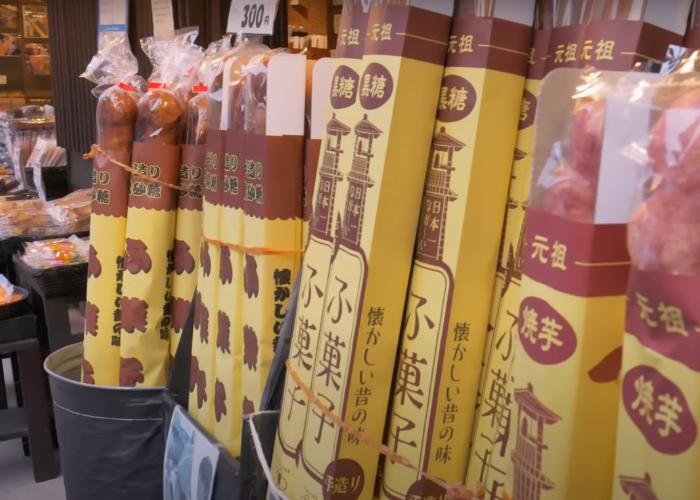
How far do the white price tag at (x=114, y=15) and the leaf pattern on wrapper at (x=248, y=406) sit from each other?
153 centimetres

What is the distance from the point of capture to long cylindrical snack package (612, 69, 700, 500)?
420 millimetres

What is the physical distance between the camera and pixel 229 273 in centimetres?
115

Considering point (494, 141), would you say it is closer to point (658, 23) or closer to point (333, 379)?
point (658, 23)

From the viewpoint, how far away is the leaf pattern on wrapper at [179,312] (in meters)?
1.38

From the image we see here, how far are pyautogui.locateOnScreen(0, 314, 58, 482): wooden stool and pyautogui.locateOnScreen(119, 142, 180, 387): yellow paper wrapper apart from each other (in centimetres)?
87

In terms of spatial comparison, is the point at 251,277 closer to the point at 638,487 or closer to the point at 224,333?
the point at 224,333

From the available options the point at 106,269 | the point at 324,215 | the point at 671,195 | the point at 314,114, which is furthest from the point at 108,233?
the point at 671,195

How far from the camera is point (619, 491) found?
18.5 inches

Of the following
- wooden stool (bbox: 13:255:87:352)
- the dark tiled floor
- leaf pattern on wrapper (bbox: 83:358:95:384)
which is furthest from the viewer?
the dark tiled floor

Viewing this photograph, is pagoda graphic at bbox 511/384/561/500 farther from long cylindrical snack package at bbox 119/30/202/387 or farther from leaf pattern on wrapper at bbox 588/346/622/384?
long cylindrical snack package at bbox 119/30/202/387

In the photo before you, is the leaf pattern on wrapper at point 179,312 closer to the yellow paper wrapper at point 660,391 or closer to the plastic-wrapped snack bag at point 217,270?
the plastic-wrapped snack bag at point 217,270

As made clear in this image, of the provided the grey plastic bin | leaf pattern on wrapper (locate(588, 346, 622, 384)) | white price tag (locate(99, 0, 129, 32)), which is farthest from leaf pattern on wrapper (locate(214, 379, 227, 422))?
white price tag (locate(99, 0, 129, 32))

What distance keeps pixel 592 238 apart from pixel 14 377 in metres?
2.80

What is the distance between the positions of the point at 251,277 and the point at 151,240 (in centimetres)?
34
